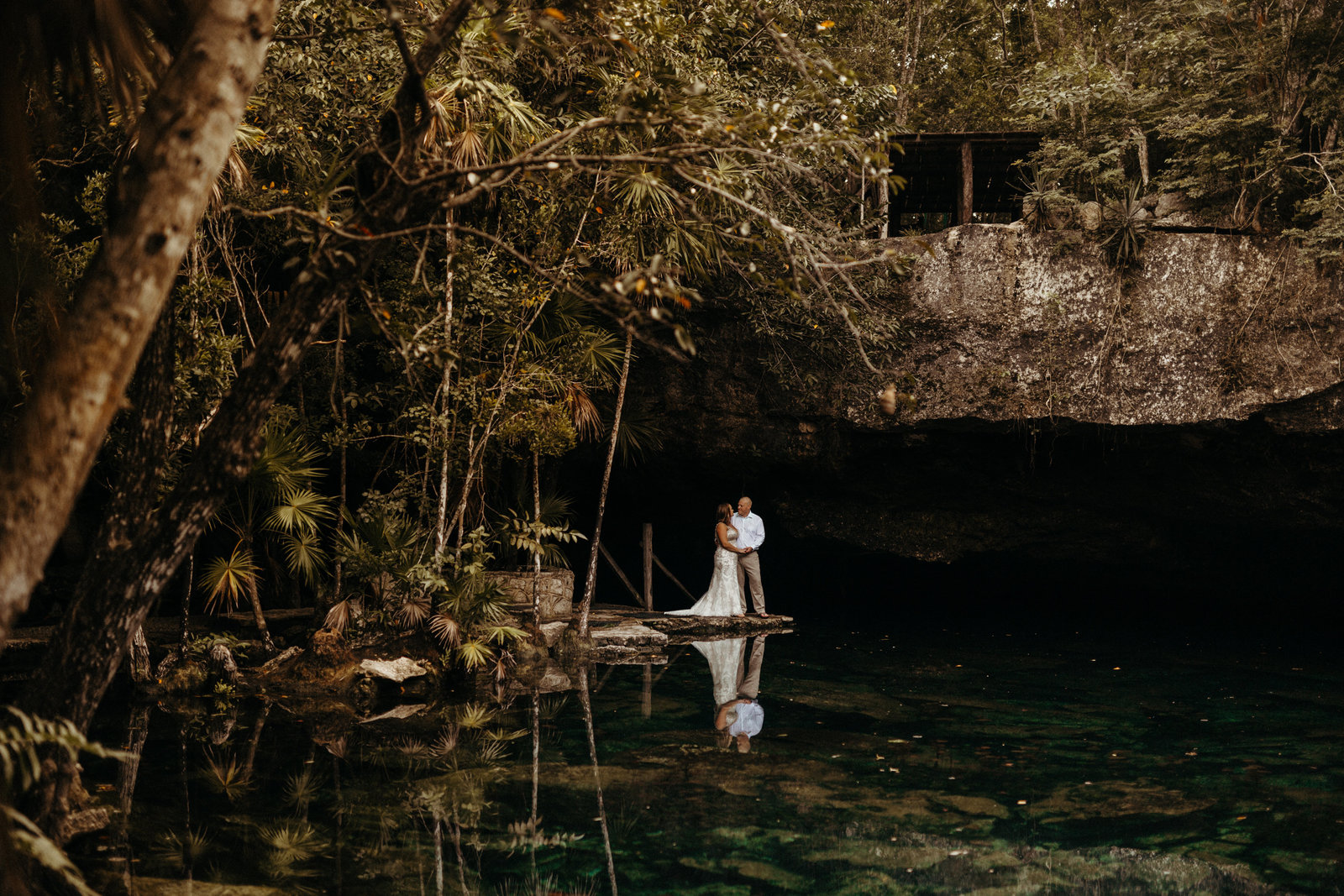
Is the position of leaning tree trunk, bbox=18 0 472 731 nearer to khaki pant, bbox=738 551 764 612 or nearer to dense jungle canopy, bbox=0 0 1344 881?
dense jungle canopy, bbox=0 0 1344 881

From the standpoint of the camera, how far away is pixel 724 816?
571cm

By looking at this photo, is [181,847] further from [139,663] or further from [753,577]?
[753,577]

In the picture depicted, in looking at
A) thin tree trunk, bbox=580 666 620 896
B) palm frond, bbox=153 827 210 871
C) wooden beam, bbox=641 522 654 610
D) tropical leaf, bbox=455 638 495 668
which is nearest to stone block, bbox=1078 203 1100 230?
wooden beam, bbox=641 522 654 610

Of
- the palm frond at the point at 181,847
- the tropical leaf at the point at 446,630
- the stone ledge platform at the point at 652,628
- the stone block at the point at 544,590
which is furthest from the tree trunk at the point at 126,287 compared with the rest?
the stone block at the point at 544,590

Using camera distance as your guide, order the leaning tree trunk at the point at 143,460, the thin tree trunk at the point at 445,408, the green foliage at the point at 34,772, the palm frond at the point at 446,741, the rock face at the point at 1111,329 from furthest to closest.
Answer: the rock face at the point at 1111,329 < the thin tree trunk at the point at 445,408 < the palm frond at the point at 446,741 < the leaning tree trunk at the point at 143,460 < the green foliage at the point at 34,772

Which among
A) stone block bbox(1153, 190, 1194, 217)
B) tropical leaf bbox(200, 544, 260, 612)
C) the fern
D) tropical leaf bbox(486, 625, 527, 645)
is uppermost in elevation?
stone block bbox(1153, 190, 1194, 217)

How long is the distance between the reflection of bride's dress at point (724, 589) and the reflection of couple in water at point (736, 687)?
1.85 ft

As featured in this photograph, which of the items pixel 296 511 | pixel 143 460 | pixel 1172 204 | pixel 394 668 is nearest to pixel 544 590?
pixel 394 668

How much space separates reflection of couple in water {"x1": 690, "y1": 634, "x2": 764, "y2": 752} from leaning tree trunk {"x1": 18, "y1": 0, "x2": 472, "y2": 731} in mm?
4483

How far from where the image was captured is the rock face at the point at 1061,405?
1136cm

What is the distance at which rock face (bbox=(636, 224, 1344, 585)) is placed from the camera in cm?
1136

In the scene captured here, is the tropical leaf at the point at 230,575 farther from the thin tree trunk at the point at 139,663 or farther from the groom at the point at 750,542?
the groom at the point at 750,542

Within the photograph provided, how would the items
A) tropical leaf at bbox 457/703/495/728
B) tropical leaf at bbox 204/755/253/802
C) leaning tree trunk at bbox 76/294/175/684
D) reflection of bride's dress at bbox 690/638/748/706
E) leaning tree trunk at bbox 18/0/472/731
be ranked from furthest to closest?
1. reflection of bride's dress at bbox 690/638/748/706
2. tropical leaf at bbox 457/703/495/728
3. tropical leaf at bbox 204/755/253/802
4. leaning tree trunk at bbox 76/294/175/684
5. leaning tree trunk at bbox 18/0/472/731

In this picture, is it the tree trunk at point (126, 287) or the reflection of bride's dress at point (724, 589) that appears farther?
the reflection of bride's dress at point (724, 589)
